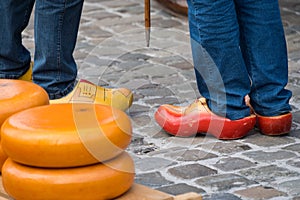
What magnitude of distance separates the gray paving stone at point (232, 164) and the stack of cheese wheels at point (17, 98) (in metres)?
0.76

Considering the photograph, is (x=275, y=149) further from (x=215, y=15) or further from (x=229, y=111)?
(x=215, y=15)

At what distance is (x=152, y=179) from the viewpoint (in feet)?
9.81

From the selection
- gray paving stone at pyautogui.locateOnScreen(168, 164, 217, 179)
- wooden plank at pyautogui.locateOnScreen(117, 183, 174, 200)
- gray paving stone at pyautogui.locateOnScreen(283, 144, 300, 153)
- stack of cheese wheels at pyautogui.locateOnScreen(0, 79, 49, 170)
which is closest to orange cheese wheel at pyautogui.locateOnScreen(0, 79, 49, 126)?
stack of cheese wheels at pyautogui.locateOnScreen(0, 79, 49, 170)

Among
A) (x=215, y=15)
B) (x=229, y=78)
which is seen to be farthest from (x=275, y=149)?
(x=215, y=15)

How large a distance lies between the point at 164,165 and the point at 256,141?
474 mm

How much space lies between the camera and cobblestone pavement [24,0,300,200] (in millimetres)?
2951

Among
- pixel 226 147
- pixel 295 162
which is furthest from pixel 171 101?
pixel 295 162

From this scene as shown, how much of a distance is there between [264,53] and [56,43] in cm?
88

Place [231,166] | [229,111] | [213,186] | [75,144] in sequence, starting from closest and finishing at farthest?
[75,144]
[213,186]
[231,166]
[229,111]

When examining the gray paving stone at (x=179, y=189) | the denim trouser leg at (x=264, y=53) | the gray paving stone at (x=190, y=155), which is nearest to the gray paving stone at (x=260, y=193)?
the gray paving stone at (x=179, y=189)

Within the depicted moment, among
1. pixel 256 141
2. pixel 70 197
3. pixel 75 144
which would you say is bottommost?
pixel 256 141

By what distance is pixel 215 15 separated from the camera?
3213mm

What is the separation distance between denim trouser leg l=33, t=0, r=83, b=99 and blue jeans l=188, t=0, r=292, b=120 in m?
0.52

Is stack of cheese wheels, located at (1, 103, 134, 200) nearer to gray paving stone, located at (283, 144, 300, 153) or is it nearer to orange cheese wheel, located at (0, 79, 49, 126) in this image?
orange cheese wheel, located at (0, 79, 49, 126)
